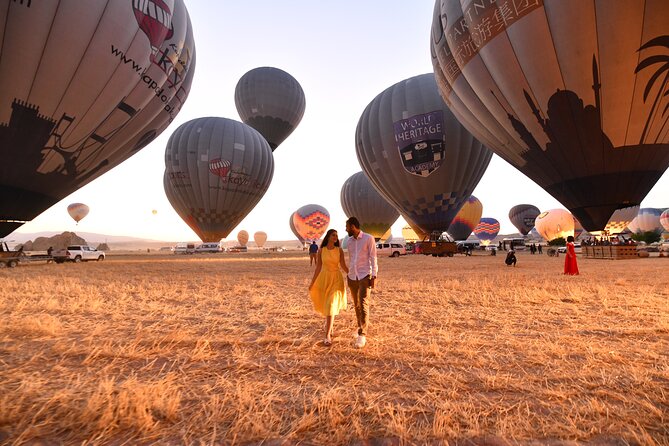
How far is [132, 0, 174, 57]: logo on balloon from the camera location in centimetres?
1317

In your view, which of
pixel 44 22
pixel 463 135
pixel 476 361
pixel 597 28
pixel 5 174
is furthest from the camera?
pixel 463 135

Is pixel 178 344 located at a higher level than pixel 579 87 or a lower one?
lower

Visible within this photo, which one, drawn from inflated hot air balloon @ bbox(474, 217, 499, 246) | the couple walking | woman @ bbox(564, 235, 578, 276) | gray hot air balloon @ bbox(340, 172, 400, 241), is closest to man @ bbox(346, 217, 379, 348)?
the couple walking

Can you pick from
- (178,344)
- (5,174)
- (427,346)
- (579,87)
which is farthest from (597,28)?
(5,174)

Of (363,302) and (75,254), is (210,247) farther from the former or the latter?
(363,302)

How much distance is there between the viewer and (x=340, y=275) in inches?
189

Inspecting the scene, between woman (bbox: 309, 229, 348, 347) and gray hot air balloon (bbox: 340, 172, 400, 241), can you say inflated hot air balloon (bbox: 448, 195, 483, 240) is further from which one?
woman (bbox: 309, 229, 348, 347)

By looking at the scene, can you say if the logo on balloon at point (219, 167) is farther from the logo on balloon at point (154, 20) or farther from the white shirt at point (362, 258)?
the white shirt at point (362, 258)

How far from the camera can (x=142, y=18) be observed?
43.5ft

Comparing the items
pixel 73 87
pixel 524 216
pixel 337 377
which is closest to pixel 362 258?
pixel 337 377

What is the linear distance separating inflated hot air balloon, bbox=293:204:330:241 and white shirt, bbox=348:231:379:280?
6700 cm

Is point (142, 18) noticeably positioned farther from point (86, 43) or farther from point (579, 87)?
point (579, 87)

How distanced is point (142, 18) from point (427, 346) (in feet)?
50.8

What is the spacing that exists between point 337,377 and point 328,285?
1.56 m
